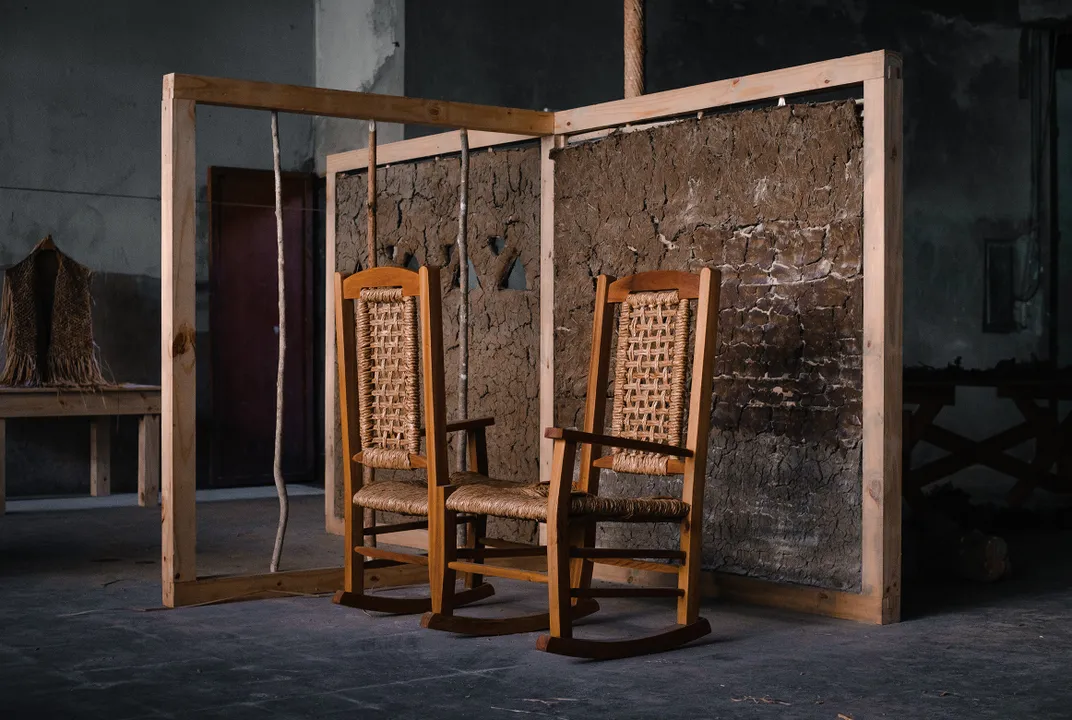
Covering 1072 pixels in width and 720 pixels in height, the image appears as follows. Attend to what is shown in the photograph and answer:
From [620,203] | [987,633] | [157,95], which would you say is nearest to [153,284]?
[157,95]

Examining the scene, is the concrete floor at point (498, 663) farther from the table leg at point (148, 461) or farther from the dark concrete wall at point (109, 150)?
the dark concrete wall at point (109, 150)

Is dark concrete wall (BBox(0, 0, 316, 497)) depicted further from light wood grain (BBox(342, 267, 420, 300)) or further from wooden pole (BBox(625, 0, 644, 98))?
light wood grain (BBox(342, 267, 420, 300))

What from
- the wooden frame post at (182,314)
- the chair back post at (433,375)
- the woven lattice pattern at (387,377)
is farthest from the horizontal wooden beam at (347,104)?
the chair back post at (433,375)

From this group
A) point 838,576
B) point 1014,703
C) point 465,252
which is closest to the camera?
point 1014,703

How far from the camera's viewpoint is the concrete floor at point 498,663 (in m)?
3.31

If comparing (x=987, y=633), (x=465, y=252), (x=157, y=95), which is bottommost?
(x=987, y=633)

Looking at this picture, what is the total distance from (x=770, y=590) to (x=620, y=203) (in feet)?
5.07

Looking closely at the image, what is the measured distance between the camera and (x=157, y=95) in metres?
8.70

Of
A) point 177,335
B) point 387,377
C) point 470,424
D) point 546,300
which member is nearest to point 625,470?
point 470,424

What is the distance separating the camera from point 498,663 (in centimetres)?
380

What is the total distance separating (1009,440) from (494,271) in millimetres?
3293

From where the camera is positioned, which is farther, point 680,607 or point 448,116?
point 448,116

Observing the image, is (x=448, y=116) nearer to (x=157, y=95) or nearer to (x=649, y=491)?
(x=649, y=491)

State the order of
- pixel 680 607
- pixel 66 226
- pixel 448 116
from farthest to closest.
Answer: pixel 66 226
pixel 448 116
pixel 680 607
